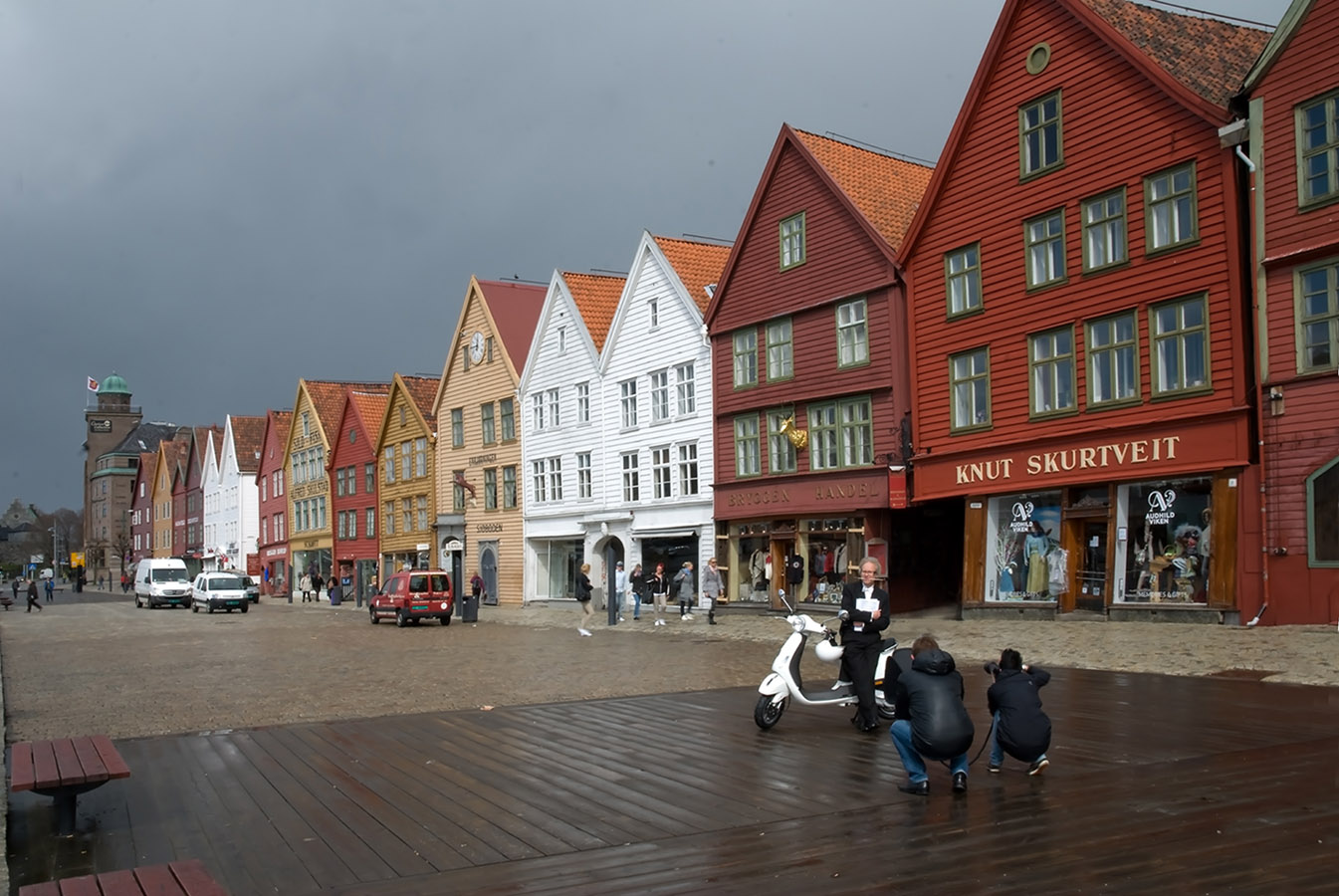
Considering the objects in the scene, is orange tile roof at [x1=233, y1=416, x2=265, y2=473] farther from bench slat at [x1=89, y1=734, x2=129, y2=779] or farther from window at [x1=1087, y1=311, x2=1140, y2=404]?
bench slat at [x1=89, y1=734, x2=129, y2=779]

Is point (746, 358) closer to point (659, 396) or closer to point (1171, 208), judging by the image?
point (659, 396)

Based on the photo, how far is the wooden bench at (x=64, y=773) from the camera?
26.7 feet

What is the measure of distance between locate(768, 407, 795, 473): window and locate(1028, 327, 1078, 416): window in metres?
8.83

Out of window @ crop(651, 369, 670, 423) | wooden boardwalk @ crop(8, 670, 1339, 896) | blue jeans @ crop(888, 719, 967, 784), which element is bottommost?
wooden boardwalk @ crop(8, 670, 1339, 896)

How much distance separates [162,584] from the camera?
5981 cm

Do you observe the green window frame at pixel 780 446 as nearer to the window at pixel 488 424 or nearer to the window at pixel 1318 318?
the window at pixel 1318 318

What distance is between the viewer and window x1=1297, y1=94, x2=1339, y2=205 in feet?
70.9

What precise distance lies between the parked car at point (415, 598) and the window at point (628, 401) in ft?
29.2

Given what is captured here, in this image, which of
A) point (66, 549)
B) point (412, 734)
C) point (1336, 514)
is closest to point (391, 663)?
point (412, 734)

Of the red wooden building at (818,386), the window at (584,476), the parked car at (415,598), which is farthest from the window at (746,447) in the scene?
the window at (584,476)

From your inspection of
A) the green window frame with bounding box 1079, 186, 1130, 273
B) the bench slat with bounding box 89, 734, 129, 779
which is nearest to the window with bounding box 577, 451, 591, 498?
the green window frame with bounding box 1079, 186, 1130, 273

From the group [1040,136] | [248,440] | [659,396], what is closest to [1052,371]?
[1040,136]

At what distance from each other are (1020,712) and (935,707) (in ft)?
2.92

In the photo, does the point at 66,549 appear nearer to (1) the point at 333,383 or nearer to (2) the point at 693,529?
(1) the point at 333,383
